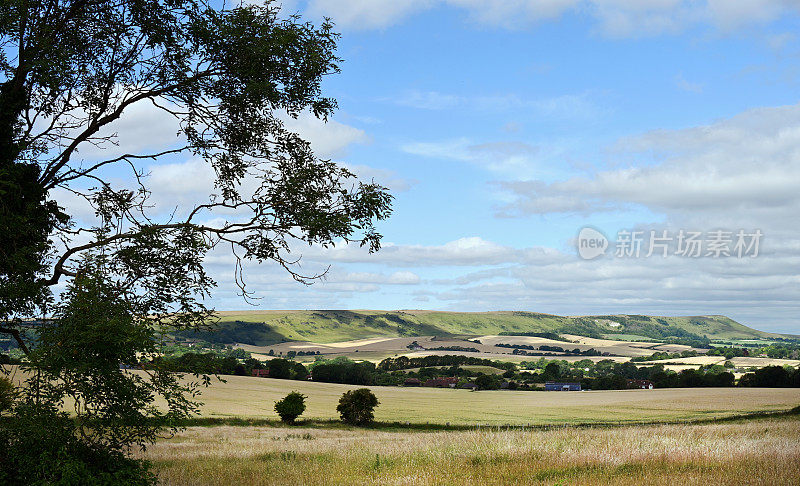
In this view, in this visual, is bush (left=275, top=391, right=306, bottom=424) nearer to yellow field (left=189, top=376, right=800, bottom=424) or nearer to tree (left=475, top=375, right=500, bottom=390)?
yellow field (left=189, top=376, right=800, bottom=424)

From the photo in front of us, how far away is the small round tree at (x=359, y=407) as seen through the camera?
5809cm

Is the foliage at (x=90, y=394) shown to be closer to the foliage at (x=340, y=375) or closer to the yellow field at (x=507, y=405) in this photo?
the yellow field at (x=507, y=405)

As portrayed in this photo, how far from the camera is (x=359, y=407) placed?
5812cm

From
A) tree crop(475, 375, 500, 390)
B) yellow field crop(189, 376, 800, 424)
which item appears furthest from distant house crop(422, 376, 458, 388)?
yellow field crop(189, 376, 800, 424)

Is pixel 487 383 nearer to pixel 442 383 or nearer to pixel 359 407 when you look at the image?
pixel 442 383

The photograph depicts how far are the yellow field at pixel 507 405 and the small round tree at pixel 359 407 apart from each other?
15.9ft

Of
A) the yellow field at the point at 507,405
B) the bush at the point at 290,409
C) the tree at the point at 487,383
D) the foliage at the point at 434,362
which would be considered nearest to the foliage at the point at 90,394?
the bush at the point at 290,409

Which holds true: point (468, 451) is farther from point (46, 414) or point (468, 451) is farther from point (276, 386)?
point (276, 386)

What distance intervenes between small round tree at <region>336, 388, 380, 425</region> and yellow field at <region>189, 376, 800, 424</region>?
4848 mm

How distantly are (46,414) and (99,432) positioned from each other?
44.2 inches

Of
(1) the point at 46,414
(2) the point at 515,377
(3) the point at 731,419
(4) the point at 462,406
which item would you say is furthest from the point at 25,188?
(2) the point at 515,377

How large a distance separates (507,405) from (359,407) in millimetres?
29073

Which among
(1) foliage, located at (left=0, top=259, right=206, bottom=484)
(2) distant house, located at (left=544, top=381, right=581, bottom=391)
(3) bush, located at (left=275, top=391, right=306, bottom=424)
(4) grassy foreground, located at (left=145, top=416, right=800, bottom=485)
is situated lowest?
(2) distant house, located at (left=544, top=381, right=581, bottom=391)

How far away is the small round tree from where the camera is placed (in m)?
58.1
